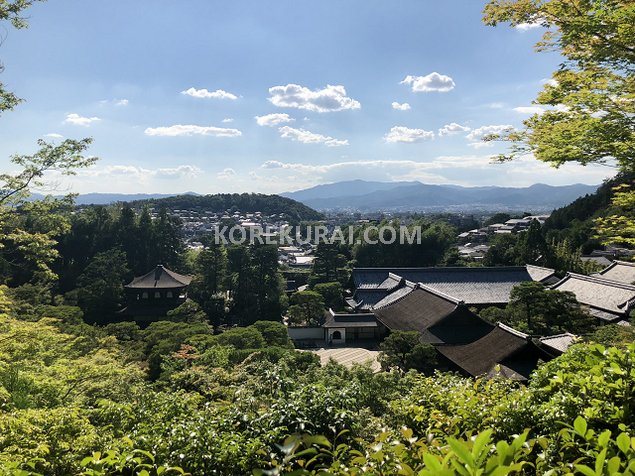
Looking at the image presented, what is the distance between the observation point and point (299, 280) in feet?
137

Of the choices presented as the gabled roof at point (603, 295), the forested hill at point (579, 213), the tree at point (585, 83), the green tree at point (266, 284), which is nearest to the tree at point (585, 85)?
the tree at point (585, 83)

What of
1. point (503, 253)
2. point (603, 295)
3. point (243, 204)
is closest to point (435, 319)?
point (603, 295)

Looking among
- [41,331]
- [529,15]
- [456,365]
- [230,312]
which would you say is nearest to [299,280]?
[230,312]

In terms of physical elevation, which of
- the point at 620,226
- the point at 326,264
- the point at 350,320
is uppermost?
the point at 620,226

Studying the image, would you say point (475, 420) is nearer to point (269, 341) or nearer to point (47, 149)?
point (47, 149)

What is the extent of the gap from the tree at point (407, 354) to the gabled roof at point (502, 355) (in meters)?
0.60

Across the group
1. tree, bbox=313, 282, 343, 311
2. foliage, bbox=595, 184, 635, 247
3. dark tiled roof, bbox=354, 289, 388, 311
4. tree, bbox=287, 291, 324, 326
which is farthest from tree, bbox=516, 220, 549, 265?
foliage, bbox=595, 184, 635, 247

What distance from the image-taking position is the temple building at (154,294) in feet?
79.9

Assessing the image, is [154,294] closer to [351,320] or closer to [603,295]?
[351,320]

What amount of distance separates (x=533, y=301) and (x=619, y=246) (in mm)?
34014

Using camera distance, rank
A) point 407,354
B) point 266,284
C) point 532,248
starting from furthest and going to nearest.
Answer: point 532,248 < point 266,284 < point 407,354

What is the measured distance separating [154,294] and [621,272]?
28043 millimetres

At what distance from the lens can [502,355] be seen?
12.4 metres

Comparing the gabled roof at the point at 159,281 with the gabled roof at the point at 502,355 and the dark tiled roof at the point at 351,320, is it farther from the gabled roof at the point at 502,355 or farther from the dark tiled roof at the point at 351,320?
the gabled roof at the point at 502,355
